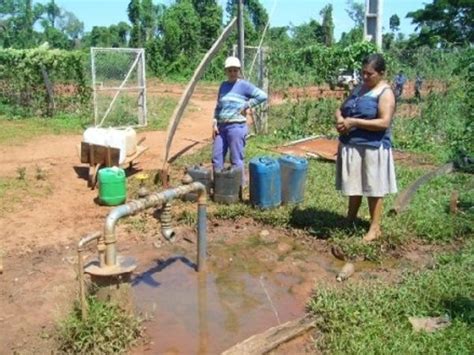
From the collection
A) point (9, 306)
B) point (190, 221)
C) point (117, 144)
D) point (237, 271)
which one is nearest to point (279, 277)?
point (237, 271)

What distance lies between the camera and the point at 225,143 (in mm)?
6434

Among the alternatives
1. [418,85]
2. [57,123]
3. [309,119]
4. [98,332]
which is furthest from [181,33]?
[98,332]

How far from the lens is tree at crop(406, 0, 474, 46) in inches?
1037

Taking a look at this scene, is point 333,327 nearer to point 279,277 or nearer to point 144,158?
point 279,277

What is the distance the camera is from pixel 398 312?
373 centimetres


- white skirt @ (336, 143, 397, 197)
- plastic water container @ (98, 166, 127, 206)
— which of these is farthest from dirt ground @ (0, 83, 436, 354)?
white skirt @ (336, 143, 397, 197)

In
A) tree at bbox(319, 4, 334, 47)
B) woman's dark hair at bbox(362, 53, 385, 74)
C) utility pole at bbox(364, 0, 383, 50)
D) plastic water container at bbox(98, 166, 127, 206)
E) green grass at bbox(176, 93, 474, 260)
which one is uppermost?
tree at bbox(319, 4, 334, 47)

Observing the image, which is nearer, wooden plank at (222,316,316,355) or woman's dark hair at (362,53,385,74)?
wooden plank at (222,316,316,355)

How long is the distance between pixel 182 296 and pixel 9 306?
1286 millimetres

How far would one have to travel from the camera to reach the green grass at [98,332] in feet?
10.6

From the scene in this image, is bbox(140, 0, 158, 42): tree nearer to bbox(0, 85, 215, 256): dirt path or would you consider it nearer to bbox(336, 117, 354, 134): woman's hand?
bbox(0, 85, 215, 256): dirt path

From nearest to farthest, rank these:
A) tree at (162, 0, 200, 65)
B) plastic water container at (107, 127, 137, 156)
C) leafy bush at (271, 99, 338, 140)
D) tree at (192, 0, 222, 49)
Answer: plastic water container at (107, 127, 137, 156) < leafy bush at (271, 99, 338, 140) < tree at (162, 0, 200, 65) < tree at (192, 0, 222, 49)

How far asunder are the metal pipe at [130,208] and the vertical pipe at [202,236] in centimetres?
6

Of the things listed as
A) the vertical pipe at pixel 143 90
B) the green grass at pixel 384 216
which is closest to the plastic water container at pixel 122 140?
the green grass at pixel 384 216
